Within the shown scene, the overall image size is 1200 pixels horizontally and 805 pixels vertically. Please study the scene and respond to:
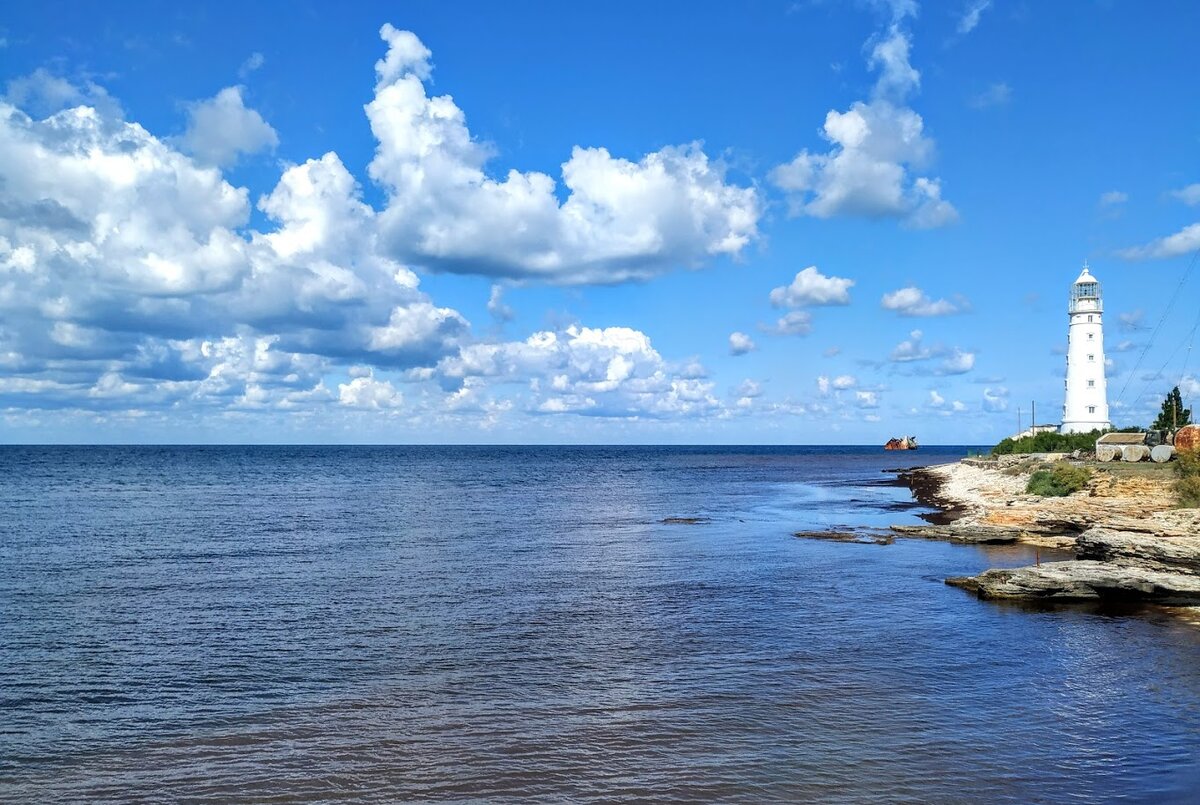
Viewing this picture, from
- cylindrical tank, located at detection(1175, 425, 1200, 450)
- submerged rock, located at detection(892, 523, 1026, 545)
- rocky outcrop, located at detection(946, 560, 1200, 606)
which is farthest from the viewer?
cylindrical tank, located at detection(1175, 425, 1200, 450)

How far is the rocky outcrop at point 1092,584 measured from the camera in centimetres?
2783

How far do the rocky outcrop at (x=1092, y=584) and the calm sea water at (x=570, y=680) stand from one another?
1315 millimetres

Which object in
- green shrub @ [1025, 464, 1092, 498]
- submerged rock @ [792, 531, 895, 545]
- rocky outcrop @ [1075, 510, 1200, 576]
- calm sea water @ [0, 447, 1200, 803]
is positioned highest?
green shrub @ [1025, 464, 1092, 498]

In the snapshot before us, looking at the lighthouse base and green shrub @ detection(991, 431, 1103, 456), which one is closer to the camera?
green shrub @ detection(991, 431, 1103, 456)

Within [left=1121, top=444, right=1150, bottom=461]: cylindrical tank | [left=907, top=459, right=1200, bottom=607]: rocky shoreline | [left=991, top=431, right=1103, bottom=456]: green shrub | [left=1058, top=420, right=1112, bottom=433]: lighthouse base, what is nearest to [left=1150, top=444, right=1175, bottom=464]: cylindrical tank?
[left=1121, top=444, right=1150, bottom=461]: cylindrical tank

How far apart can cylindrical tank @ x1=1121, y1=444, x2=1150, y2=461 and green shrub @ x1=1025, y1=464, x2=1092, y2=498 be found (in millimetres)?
9282

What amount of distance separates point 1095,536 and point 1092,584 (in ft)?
10.3

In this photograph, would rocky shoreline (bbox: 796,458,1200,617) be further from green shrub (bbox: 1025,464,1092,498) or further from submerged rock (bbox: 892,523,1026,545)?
green shrub (bbox: 1025,464,1092,498)

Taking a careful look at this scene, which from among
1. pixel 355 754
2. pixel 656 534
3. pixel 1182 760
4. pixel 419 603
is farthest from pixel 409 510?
pixel 1182 760

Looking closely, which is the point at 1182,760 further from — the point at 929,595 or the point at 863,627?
the point at 929,595

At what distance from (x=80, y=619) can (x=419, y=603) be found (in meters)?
10.9

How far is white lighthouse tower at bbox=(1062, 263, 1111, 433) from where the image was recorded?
3216 inches

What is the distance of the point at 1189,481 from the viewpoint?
132 feet

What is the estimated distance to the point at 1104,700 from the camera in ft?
62.8
